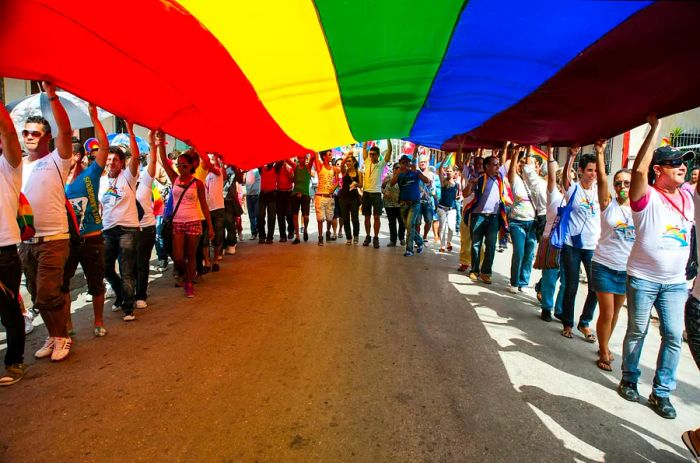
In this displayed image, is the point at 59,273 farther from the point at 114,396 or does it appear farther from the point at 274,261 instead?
the point at 274,261

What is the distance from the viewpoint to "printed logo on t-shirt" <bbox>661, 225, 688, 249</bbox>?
3436mm

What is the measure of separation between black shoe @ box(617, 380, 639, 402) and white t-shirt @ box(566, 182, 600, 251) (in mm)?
1737

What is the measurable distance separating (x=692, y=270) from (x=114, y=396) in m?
4.93

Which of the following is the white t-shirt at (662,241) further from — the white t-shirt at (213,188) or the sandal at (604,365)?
the white t-shirt at (213,188)

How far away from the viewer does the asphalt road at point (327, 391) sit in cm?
285

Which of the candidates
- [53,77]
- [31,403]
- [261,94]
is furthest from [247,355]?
[53,77]

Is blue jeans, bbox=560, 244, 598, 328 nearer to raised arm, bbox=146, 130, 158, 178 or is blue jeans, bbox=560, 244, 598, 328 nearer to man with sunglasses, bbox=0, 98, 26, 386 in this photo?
raised arm, bbox=146, 130, 158, 178

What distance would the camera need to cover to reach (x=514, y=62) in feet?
11.7

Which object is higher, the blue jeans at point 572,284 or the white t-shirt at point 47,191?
the white t-shirt at point 47,191

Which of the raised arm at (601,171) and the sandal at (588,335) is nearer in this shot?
the raised arm at (601,171)

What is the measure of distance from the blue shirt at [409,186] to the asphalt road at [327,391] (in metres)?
4.23

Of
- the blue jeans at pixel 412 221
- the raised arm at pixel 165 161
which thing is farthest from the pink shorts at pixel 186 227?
the blue jeans at pixel 412 221

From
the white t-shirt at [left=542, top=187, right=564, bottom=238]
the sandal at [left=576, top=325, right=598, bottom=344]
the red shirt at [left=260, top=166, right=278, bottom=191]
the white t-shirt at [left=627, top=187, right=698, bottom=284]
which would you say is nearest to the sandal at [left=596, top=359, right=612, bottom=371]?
the sandal at [left=576, top=325, right=598, bottom=344]

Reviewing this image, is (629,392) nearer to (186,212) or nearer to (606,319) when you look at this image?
(606,319)
